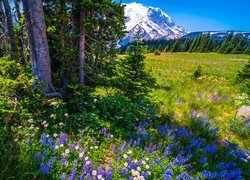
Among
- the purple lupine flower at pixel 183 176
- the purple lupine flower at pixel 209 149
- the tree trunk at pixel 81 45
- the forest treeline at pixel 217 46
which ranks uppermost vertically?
the tree trunk at pixel 81 45

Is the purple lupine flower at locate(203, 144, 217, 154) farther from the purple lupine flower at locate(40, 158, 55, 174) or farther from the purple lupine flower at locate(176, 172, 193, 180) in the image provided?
the purple lupine flower at locate(40, 158, 55, 174)

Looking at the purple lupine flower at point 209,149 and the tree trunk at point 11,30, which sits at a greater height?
the tree trunk at point 11,30

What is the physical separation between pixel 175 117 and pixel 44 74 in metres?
4.15

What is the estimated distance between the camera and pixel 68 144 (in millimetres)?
4020

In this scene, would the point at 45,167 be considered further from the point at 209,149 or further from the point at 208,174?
the point at 209,149

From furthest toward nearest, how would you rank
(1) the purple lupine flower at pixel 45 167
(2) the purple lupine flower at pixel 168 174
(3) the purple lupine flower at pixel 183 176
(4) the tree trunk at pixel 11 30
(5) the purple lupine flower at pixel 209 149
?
1. (4) the tree trunk at pixel 11 30
2. (5) the purple lupine flower at pixel 209 149
3. (3) the purple lupine flower at pixel 183 176
4. (2) the purple lupine flower at pixel 168 174
5. (1) the purple lupine flower at pixel 45 167

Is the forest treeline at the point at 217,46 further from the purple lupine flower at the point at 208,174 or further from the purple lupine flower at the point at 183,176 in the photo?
the purple lupine flower at the point at 183,176

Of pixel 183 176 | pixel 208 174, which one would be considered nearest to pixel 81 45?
pixel 183 176

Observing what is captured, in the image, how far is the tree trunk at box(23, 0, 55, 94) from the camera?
510 centimetres

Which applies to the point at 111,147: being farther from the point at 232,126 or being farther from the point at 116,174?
the point at 232,126

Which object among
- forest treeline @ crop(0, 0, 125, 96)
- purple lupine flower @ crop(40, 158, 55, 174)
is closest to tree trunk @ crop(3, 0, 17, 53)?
forest treeline @ crop(0, 0, 125, 96)

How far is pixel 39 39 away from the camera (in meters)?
5.30

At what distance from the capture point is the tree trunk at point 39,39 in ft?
16.7

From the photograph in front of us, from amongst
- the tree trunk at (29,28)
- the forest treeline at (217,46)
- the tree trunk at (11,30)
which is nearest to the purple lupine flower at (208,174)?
the tree trunk at (29,28)
